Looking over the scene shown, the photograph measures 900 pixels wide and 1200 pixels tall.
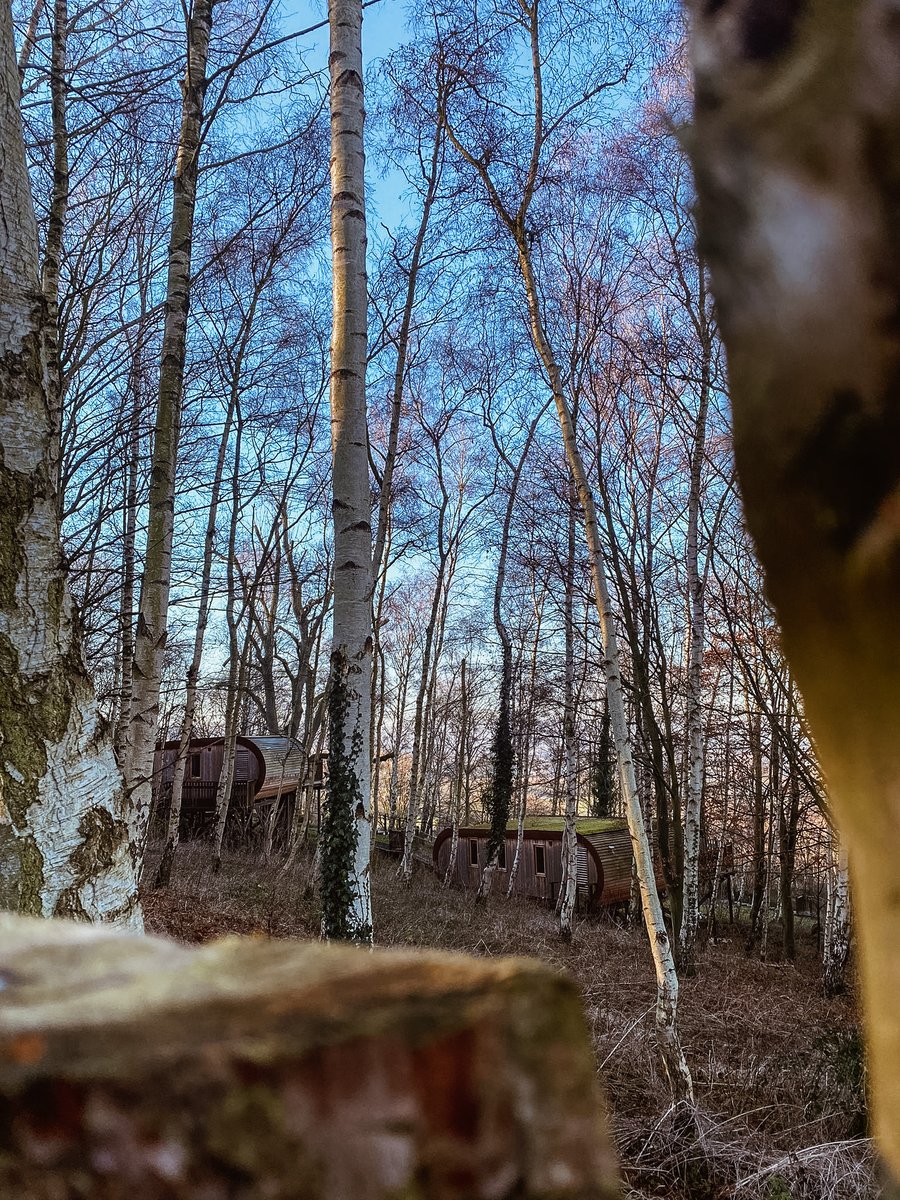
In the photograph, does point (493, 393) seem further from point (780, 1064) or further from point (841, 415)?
point (841, 415)

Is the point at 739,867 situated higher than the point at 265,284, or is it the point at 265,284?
the point at 265,284

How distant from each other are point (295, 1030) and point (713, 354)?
9.91 metres

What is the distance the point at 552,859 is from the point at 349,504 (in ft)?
50.3

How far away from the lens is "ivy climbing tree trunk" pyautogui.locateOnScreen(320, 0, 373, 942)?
5262 mm

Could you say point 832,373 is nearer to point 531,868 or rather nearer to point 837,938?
point 837,938

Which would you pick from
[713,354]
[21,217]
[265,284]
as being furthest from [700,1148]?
[265,284]

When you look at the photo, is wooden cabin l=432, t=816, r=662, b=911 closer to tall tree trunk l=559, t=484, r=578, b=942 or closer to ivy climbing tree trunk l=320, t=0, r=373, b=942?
tall tree trunk l=559, t=484, r=578, b=942

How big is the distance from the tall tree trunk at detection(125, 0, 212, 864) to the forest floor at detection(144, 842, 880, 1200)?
1.98 meters

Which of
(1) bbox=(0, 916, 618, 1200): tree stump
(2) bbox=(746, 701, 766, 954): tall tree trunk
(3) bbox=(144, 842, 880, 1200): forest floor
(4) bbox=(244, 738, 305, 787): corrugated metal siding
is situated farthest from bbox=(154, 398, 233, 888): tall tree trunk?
(2) bbox=(746, 701, 766, 954): tall tree trunk

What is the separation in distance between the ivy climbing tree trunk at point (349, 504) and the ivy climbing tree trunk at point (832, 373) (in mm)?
5014

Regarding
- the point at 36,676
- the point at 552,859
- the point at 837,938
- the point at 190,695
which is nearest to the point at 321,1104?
the point at 36,676

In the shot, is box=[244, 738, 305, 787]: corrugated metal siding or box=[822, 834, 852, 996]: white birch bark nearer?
box=[822, 834, 852, 996]: white birch bark

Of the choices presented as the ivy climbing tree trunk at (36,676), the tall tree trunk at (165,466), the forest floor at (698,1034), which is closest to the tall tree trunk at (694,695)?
the forest floor at (698,1034)

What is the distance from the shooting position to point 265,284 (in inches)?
450
